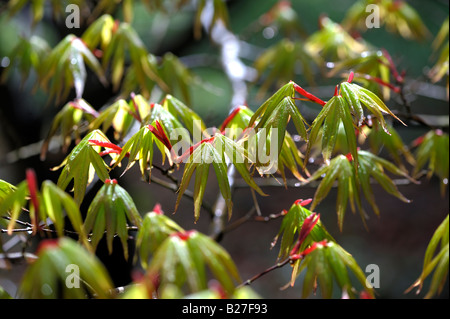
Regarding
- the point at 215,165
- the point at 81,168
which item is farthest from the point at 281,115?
the point at 81,168

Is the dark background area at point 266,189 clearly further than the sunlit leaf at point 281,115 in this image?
Yes

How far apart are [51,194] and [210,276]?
2.75 meters

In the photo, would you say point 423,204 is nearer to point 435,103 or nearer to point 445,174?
point 435,103

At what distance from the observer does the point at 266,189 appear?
12.6 feet

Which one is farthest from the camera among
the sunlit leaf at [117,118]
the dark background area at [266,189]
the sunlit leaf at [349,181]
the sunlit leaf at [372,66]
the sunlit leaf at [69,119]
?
the dark background area at [266,189]

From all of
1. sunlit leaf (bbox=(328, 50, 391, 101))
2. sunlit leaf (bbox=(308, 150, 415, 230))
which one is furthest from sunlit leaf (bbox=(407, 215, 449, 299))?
sunlit leaf (bbox=(328, 50, 391, 101))

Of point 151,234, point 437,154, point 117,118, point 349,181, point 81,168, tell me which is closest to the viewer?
point 151,234

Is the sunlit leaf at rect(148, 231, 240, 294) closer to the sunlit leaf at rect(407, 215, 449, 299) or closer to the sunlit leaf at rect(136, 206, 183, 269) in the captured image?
the sunlit leaf at rect(136, 206, 183, 269)

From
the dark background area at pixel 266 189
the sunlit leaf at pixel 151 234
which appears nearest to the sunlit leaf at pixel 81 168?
the sunlit leaf at pixel 151 234

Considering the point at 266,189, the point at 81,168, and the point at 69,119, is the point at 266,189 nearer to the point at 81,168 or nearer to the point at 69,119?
the point at 69,119

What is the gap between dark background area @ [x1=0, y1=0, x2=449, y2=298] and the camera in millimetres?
2807

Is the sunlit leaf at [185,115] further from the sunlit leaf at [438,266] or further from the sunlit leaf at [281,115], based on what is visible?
the sunlit leaf at [438,266]

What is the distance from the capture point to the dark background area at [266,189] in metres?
2.81
